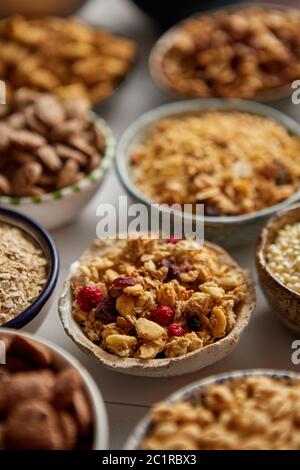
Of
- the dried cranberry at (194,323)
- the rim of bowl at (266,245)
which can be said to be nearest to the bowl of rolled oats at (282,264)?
the rim of bowl at (266,245)

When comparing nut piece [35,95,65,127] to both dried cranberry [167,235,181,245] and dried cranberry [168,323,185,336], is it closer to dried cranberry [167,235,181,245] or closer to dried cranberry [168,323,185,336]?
dried cranberry [167,235,181,245]

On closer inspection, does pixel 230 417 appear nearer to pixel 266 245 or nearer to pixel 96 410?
pixel 96 410

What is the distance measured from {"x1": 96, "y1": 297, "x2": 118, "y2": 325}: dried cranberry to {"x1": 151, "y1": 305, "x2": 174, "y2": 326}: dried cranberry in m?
0.06

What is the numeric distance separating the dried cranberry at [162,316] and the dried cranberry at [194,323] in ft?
0.09

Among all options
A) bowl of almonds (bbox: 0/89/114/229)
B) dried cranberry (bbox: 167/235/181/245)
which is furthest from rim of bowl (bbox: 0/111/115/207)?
dried cranberry (bbox: 167/235/181/245)

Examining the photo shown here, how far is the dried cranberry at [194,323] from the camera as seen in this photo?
1104mm

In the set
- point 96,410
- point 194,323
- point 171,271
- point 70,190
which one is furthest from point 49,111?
point 96,410

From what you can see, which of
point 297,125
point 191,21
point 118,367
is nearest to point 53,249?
point 118,367

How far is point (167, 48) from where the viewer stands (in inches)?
69.1

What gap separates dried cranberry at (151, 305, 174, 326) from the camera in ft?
3.60

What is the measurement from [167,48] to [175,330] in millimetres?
899

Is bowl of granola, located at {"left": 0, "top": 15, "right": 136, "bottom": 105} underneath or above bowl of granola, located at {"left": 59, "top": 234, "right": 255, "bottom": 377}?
above

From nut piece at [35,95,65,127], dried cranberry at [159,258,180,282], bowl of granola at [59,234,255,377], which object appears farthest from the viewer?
nut piece at [35,95,65,127]

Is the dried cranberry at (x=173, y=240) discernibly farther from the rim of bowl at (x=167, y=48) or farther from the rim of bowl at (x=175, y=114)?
the rim of bowl at (x=167, y=48)
